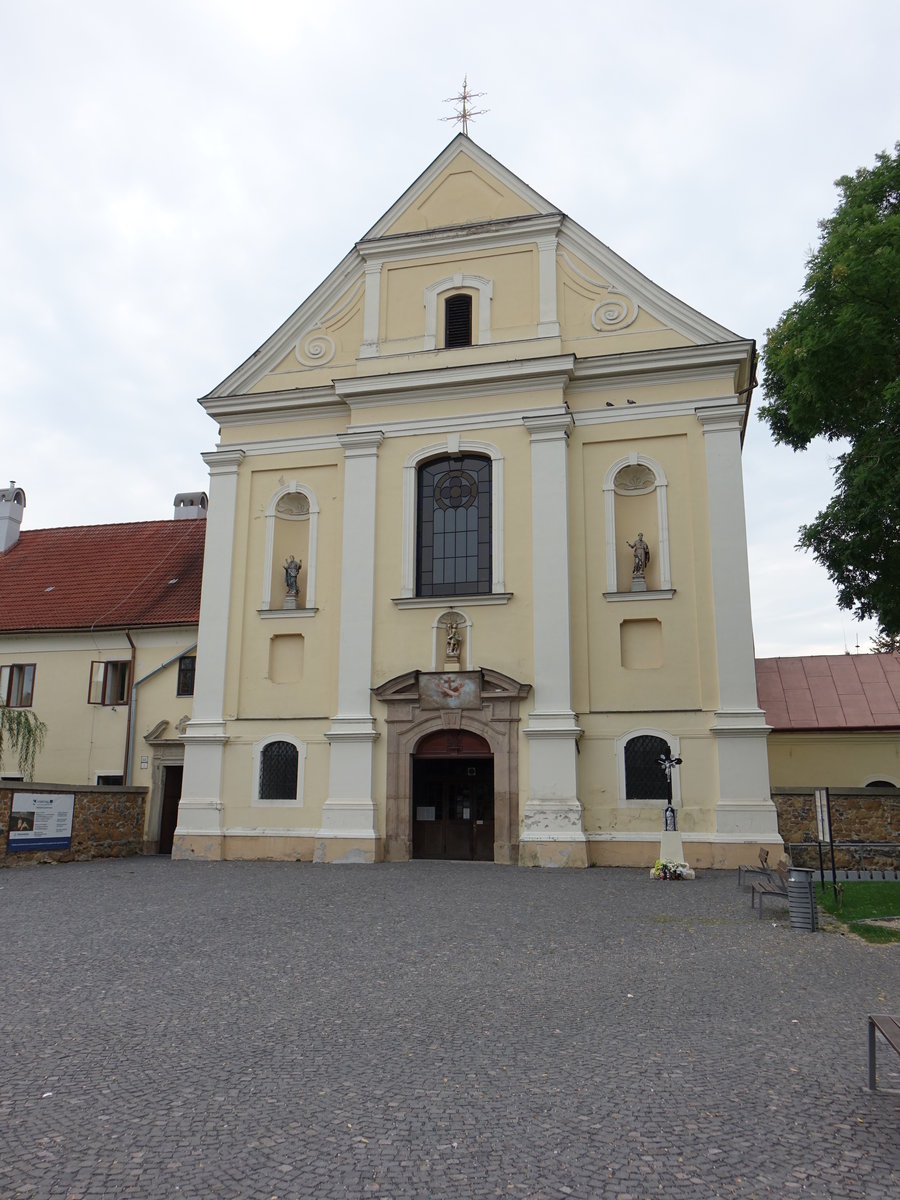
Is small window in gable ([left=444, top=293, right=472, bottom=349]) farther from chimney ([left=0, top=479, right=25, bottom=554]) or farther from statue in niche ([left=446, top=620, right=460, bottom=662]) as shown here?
chimney ([left=0, top=479, right=25, bottom=554])

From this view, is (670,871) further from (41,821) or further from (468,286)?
(468,286)

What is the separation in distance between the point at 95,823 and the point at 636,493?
48.0 ft

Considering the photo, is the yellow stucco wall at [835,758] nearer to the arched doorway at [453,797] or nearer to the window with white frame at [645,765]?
the window with white frame at [645,765]

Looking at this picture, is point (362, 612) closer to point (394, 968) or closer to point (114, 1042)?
point (394, 968)

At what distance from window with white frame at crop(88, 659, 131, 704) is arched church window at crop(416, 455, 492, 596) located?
942 cm

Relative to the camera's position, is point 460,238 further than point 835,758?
No

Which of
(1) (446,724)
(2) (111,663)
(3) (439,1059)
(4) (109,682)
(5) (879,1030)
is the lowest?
(3) (439,1059)

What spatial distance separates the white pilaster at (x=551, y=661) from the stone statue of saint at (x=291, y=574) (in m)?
5.86

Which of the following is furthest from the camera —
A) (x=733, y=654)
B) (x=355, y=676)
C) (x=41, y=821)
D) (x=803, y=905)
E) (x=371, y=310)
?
(x=371, y=310)

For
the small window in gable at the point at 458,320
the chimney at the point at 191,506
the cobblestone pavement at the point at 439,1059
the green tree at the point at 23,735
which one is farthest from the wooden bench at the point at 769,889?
the chimney at the point at 191,506

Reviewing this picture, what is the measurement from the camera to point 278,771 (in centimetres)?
2169

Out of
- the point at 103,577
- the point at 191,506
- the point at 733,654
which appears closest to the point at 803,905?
the point at 733,654

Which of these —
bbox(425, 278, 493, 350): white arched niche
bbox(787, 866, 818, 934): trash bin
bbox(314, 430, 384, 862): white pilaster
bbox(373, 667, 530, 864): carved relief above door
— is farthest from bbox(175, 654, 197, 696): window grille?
bbox(787, 866, 818, 934): trash bin

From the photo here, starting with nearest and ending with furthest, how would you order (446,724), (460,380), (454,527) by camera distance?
(446,724) < (454,527) < (460,380)
